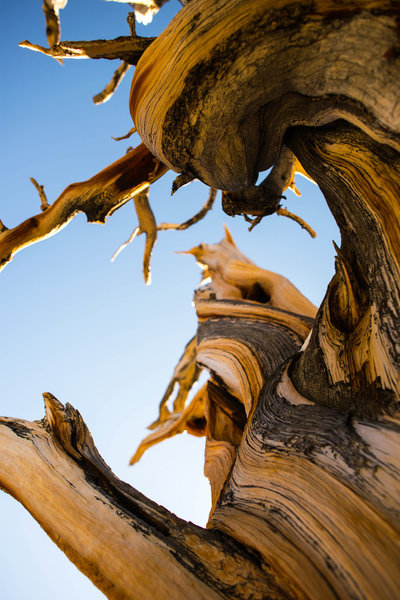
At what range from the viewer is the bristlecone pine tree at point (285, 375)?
483 mm

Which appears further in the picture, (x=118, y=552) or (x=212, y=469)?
(x=212, y=469)

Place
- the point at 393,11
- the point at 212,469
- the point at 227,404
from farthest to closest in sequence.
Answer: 1. the point at 227,404
2. the point at 212,469
3. the point at 393,11

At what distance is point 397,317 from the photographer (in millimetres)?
598

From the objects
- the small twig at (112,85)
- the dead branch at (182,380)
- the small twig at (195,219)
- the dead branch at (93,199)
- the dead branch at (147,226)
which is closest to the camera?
the dead branch at (93,199)

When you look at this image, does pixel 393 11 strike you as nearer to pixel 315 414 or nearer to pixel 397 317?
pixel 397 317

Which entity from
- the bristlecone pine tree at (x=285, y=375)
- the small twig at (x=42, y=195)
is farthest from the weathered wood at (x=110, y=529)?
the small twig at (x=42, y=195)

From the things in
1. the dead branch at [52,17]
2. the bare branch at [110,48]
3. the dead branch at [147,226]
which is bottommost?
the bare branch at [110,48]

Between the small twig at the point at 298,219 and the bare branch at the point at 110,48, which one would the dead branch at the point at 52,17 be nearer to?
the bare branch at the point at 110,48

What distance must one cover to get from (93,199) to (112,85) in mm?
780

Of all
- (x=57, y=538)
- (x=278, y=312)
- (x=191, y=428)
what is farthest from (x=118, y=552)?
(x=191, y=428)

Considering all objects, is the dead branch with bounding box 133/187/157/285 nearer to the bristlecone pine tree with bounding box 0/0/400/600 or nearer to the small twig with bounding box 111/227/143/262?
the small twig with bounding box 111/227/143/262

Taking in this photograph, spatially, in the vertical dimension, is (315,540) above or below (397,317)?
below

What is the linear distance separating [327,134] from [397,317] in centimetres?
36

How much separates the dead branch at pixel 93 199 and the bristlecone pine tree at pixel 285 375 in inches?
11.5
